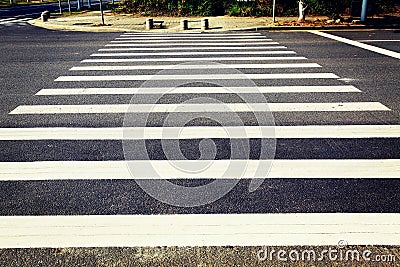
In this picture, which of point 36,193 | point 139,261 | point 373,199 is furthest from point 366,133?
point 36,193

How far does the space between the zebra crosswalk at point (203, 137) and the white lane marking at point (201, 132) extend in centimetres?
1

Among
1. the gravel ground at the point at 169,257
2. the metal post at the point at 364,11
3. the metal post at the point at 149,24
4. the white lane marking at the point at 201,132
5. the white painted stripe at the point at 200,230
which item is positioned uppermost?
the metal post at the point at 364,11

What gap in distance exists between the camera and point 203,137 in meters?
5.38

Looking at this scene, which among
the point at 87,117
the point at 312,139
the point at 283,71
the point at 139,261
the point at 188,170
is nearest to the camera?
the point at 139,261

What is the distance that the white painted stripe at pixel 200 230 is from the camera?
10.8 feet

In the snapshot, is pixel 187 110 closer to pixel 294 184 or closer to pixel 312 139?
pixel 312 139

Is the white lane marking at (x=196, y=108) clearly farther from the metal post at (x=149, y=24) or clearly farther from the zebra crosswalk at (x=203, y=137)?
the metal post at (x=149, y=24)

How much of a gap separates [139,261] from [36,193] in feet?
5.16

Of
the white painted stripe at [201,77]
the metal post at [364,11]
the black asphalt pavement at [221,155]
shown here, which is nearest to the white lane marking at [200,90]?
the black asphalt pavement at [221,155]

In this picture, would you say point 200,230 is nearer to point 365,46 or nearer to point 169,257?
point 169,257

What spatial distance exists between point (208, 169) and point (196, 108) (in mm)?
2224

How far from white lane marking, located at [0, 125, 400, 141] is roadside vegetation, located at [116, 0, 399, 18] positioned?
560 inches

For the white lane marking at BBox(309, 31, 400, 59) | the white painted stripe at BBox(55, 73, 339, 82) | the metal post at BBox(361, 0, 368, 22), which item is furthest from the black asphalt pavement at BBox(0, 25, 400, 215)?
the metal post at BBox(361, 0, 368, 22)

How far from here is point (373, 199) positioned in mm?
3877
